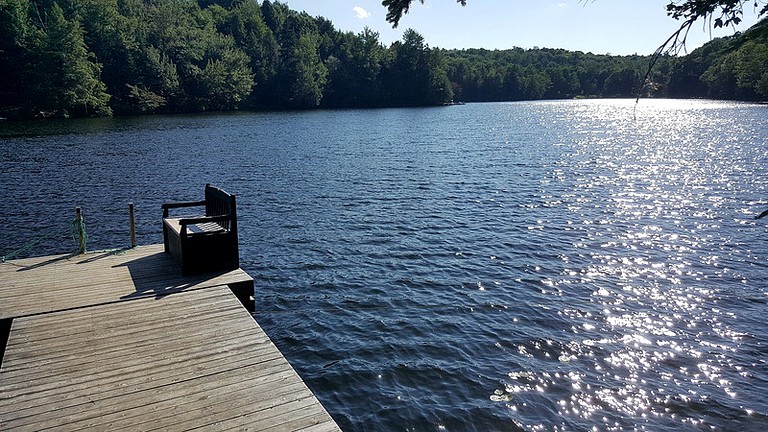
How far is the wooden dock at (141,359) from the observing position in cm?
555

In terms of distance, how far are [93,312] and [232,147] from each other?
4005 centimetres

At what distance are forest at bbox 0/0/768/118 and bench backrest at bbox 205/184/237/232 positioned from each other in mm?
33152

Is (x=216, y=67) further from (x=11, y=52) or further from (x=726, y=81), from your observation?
(x=726, y=81)

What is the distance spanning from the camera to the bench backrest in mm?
10559

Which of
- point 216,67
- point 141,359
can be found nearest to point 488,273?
point 141,359

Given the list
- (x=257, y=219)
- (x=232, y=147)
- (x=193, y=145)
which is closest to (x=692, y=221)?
(x=257, y=219)

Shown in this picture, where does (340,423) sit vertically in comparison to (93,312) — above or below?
below

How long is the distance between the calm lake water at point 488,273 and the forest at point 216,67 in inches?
685

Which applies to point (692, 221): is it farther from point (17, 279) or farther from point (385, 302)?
point (17, 279)

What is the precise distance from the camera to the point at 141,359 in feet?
22.4

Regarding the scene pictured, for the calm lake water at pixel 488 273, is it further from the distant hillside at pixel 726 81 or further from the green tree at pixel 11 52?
the distant hillside at pixel 726 81

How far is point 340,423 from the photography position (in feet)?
26.8

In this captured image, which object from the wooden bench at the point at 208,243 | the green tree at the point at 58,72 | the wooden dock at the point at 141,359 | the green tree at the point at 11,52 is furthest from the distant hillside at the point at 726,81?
the green tree at the point at 11,52

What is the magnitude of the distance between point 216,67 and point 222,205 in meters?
104
